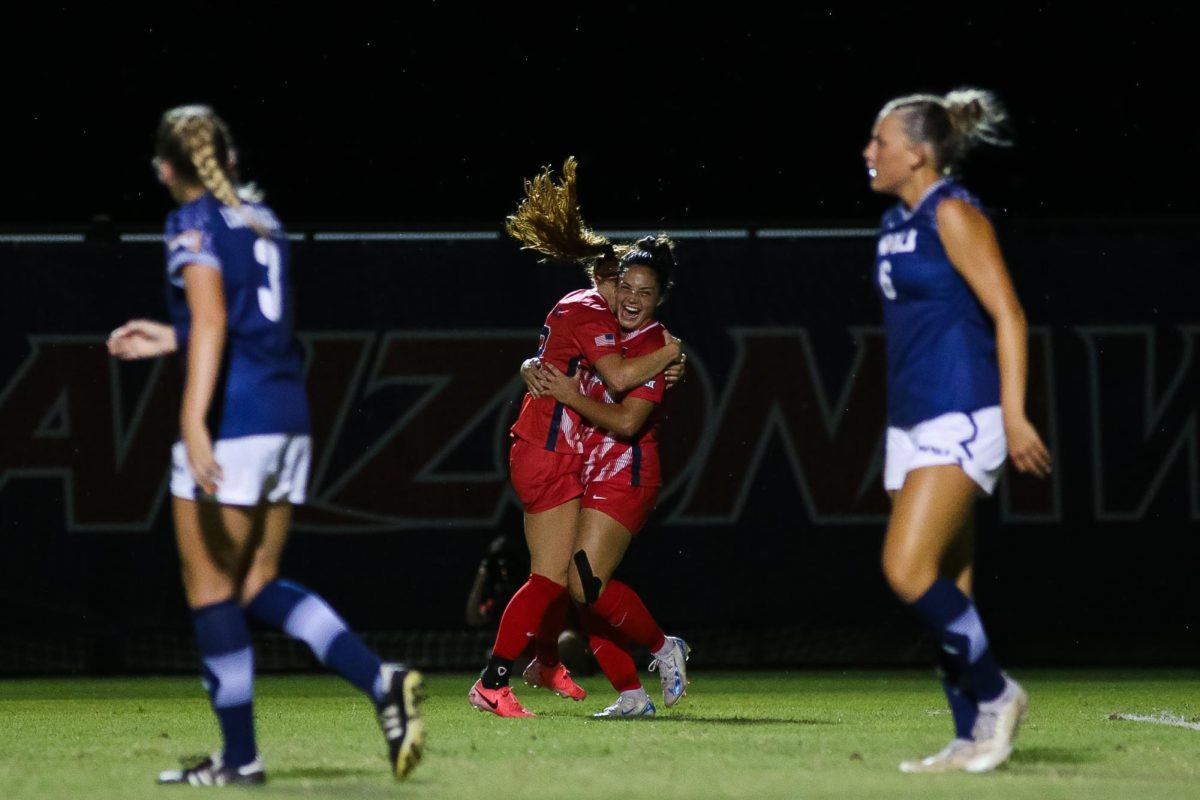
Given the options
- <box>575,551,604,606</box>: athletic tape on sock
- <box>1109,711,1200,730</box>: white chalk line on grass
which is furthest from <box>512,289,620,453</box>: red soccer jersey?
<box>1109,711,1200,730</box>: white chalk line on grass

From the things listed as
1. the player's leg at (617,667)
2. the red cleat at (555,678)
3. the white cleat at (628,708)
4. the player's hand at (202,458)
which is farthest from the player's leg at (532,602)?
the player's hand at (202,458)

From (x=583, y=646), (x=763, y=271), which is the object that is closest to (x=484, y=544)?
(x=583, y=646)

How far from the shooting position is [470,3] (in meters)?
13.7

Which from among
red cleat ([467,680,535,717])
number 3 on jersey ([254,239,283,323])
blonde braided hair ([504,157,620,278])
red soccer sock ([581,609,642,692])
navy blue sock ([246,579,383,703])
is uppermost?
number 3 on jersey ([254,239,283,323])

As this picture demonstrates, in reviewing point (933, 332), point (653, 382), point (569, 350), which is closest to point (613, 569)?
point (653, 382)

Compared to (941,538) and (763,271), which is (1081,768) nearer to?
(941,538)

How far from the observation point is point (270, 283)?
5.40 m

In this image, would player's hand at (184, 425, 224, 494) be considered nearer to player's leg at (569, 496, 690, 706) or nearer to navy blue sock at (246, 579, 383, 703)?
navy blue sock at (246, 579, 383, 703)

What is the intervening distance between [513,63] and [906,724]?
7.21 m

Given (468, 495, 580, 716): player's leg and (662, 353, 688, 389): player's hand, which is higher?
(662, 353, 688, 389): player's hand

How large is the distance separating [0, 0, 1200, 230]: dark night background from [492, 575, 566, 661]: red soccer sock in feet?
20.1

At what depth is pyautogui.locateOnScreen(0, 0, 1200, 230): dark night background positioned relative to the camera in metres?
13.6

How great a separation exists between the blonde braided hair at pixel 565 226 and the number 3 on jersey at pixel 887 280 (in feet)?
7.58

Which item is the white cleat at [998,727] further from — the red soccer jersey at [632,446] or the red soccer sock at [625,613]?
the red soccer jersey at [632,446]
